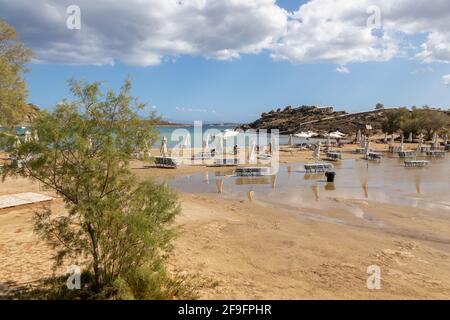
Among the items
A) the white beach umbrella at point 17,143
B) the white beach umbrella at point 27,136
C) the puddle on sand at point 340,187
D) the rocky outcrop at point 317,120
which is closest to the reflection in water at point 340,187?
the puddle on sand at point 340,187

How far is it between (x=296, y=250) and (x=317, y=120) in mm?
85132

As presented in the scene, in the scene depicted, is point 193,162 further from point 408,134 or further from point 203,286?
point 408,134

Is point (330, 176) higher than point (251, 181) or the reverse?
higher

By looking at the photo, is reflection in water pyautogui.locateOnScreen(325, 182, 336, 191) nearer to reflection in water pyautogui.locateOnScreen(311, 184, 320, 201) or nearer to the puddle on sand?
the puddle on sand

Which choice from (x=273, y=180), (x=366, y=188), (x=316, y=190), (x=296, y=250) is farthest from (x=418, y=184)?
(x=296, y=250)

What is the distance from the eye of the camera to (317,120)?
294 ft

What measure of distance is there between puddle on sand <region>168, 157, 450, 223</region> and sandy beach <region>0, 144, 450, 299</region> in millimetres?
787

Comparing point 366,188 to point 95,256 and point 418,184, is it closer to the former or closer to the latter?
point 418,184

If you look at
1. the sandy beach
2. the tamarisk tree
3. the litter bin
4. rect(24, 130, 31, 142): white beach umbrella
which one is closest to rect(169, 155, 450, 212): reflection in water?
the litter bin

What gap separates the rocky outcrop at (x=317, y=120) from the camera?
248ft

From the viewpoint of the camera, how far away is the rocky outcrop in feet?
248

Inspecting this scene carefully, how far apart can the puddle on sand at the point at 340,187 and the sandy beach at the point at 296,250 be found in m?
0.79
